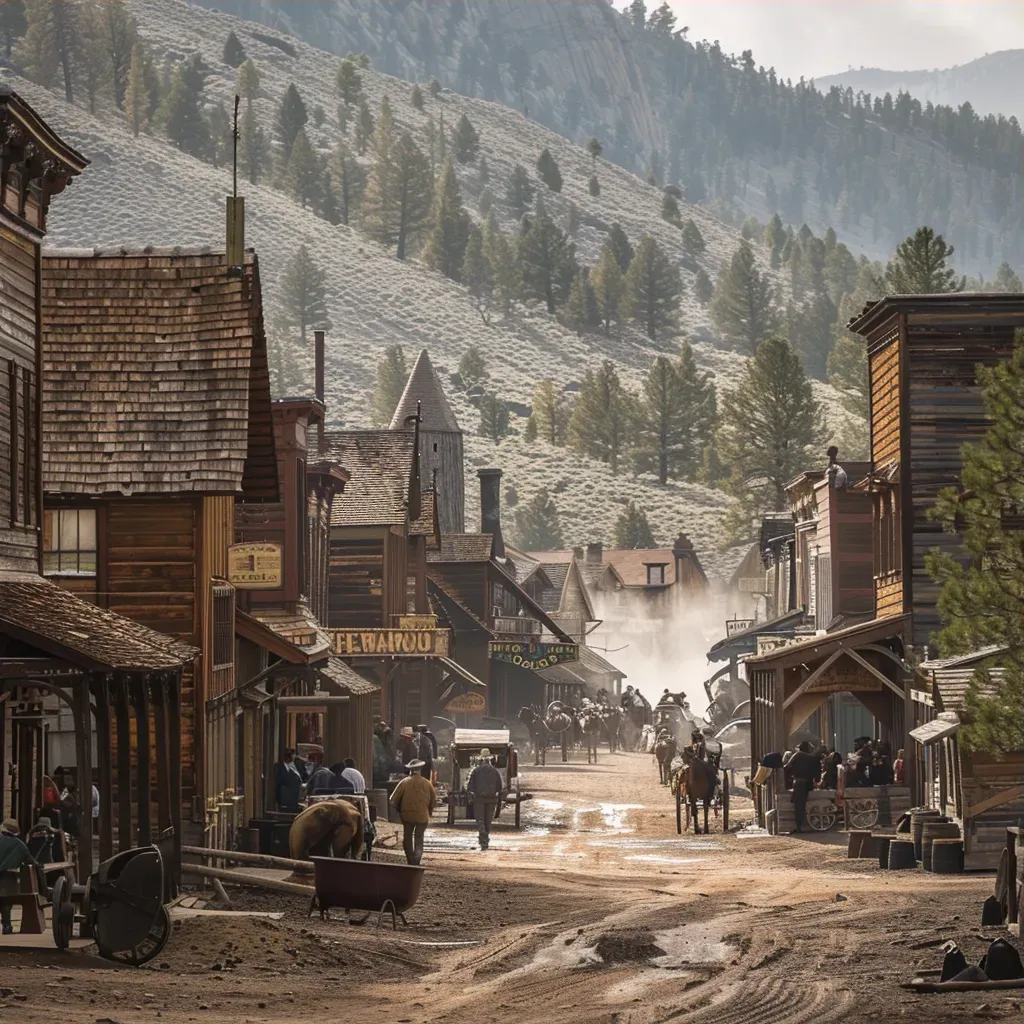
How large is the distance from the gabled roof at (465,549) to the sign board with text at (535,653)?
6.76 meters

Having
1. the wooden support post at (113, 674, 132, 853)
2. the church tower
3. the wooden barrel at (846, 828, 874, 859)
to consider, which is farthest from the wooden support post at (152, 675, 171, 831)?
the church tower

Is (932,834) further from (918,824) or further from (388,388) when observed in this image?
(388,388)

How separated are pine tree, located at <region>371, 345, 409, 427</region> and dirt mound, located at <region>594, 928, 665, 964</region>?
138m

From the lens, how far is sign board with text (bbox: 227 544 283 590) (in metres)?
28.8

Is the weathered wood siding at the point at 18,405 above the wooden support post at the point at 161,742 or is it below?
above

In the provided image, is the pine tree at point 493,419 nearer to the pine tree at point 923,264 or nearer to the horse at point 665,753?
the pine tree at point 923,264

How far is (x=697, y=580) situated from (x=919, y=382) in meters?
94.0

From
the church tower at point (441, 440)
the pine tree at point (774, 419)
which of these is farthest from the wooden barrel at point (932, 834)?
the church tower at point (441, 440)

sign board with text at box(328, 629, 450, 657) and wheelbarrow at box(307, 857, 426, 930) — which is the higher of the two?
sign board with text at box(328, 629, 450, 657)

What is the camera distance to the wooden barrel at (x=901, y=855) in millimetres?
26844

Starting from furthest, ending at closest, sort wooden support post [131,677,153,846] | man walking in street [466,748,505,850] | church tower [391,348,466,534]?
church tower [391,348,466,534], man walking in street [466,748,505,850], wooden support post [131,677,153,846]

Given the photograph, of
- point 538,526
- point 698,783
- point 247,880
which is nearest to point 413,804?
point 247,880

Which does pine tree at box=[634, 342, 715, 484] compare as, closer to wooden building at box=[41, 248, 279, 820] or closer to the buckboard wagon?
the buckboard wagon

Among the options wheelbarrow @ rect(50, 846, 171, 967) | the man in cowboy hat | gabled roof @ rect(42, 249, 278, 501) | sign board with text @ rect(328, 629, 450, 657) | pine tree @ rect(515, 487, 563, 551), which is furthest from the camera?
pine tree @ rect(515, 487, 563, 551)
